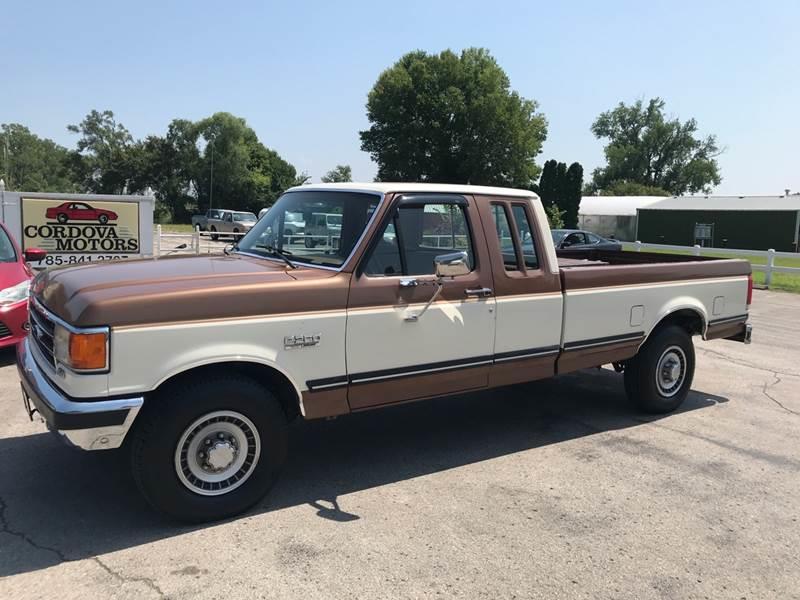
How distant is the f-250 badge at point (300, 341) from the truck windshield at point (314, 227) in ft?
1.79

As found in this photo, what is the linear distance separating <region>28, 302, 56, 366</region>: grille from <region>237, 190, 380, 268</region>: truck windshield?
149 centimetres

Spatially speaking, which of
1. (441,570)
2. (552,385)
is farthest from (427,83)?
(441,570)

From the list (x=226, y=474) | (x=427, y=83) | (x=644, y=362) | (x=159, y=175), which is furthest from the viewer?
(x=159, y=175)

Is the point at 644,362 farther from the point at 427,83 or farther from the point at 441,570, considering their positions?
the point at 427,83

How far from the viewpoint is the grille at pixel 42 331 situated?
12.4 ft

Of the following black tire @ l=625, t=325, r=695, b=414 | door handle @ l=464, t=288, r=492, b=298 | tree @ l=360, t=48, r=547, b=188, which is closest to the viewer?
door handle @ l=464, t=288, r=492, b=298

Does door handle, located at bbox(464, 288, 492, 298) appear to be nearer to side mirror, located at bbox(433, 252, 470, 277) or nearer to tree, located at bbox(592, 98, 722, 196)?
side mirror, located at bbox(433, 252, 470, 277)

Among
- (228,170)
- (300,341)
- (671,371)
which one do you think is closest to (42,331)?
(300,341)

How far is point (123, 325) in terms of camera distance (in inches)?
134

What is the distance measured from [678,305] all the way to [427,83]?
183 feet

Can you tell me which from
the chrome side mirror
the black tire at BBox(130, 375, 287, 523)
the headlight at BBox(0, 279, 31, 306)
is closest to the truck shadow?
the black tire at BBox(130, 375, 287, 523)

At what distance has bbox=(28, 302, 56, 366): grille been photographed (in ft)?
12.4

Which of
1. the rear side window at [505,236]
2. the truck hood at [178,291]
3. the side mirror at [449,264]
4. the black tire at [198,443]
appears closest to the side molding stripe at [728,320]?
the rear side window at [505,236]

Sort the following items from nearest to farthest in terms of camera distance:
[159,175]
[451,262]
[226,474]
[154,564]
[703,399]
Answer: [154,564], [226,474], [451,262], [703,399], [159,175]
